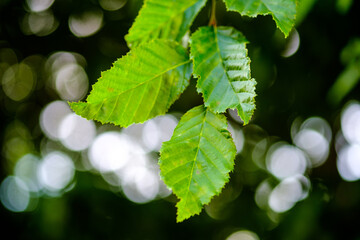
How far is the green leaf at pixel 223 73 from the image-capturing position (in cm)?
43

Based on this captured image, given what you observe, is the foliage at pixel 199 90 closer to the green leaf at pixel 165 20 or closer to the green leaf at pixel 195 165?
the green leaf at pixel 195 165

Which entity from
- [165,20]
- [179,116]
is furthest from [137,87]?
[179,116]

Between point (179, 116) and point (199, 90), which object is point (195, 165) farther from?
point (179, 116)

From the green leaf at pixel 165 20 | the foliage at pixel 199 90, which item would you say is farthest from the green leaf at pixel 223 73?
the green leaf at pixel 165 20

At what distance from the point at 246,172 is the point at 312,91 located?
1180mm

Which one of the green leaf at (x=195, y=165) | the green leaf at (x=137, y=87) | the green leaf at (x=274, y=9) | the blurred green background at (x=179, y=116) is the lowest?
the blurred green background at (x=179, y=116)

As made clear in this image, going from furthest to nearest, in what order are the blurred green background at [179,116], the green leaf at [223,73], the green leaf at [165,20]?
1. the blurred green background at [179,116]
2. the green leaf at [165,20]
3. the green leaf at [223,73]

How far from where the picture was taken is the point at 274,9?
46 cm

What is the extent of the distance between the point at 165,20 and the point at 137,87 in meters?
0.20

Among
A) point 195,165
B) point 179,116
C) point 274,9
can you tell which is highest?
point 274,9

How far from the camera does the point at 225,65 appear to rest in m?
0.47

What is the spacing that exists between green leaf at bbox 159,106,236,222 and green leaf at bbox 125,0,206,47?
23cm

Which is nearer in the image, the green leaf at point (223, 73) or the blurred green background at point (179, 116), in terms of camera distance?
the green leaf at point (223, 73)

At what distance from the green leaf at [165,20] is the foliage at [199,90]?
4.3 inches
